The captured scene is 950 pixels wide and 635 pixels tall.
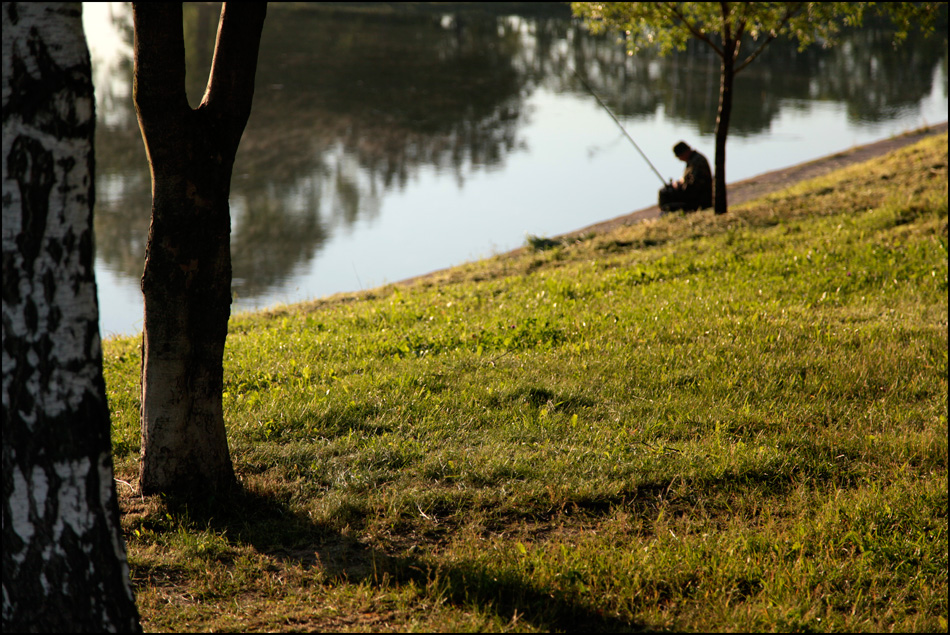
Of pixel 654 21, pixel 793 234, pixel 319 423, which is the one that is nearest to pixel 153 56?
pixel 319 423

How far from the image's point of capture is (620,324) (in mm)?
7344

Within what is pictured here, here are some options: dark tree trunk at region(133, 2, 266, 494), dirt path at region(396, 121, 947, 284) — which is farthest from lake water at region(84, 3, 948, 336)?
dark tree trunk at region(133, 2, 266, 494)

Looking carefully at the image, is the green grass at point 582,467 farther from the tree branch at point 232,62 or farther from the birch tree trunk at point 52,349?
the tree branch at point 232,62

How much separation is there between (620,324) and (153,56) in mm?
4754

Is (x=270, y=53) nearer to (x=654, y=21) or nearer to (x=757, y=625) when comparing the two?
(x=654, y=21)

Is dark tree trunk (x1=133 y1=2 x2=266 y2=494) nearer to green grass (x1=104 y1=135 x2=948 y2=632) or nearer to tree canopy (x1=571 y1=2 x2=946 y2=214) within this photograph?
green grass (x1=104 y1=135 x2=948 y2=632)

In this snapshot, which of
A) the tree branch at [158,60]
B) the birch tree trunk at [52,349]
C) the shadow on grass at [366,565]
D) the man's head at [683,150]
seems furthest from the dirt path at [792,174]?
the birch tree trunk at [52,349]

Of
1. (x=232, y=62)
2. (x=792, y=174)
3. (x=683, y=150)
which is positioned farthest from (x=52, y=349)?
(x=792, y=174)

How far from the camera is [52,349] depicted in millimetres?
2592

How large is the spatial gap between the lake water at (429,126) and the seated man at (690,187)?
337 centimetres

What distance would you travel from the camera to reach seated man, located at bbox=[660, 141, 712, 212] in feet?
48.5

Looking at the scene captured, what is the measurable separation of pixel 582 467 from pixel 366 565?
4.93 ft

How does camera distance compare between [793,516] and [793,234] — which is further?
[793,234]

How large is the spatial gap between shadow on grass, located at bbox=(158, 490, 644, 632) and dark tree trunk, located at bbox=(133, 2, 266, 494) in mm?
242
